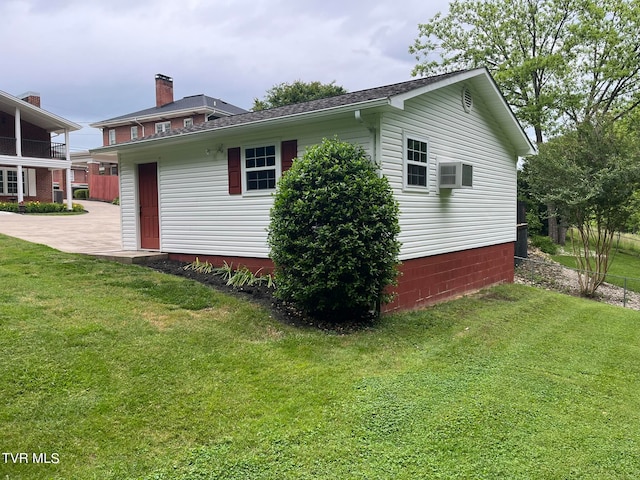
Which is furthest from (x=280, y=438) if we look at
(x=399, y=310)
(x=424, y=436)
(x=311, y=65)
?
(x=311, y=65)

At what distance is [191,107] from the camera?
3017cm

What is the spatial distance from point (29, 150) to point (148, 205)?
2007 cm

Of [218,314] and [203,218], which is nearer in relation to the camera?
[218,314]

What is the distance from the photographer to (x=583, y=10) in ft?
69.2

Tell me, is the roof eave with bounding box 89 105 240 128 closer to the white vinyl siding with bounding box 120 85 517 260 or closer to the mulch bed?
the white vinyl siding with bounding box 120 85 517 260

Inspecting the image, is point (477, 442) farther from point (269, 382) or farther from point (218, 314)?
point (218, 314)

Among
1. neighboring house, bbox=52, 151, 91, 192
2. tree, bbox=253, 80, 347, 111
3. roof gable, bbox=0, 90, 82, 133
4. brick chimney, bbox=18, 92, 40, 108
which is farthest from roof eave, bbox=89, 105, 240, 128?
roof gable, bbox=0, 90, 82, 133

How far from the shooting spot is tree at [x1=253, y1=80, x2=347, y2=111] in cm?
3028

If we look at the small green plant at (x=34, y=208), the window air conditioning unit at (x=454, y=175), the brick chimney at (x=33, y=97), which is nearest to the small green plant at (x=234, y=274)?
the window air conditioning unit at (x=454, y=175)

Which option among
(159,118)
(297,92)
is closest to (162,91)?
(159,118)

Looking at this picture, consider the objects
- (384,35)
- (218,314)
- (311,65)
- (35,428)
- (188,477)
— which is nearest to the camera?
(188,477)

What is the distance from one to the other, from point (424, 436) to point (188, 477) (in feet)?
5.72

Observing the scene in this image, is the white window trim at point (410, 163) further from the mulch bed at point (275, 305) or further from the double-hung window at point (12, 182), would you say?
the double-hung window at point (12, 182)

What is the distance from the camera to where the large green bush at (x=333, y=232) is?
5703 mm
